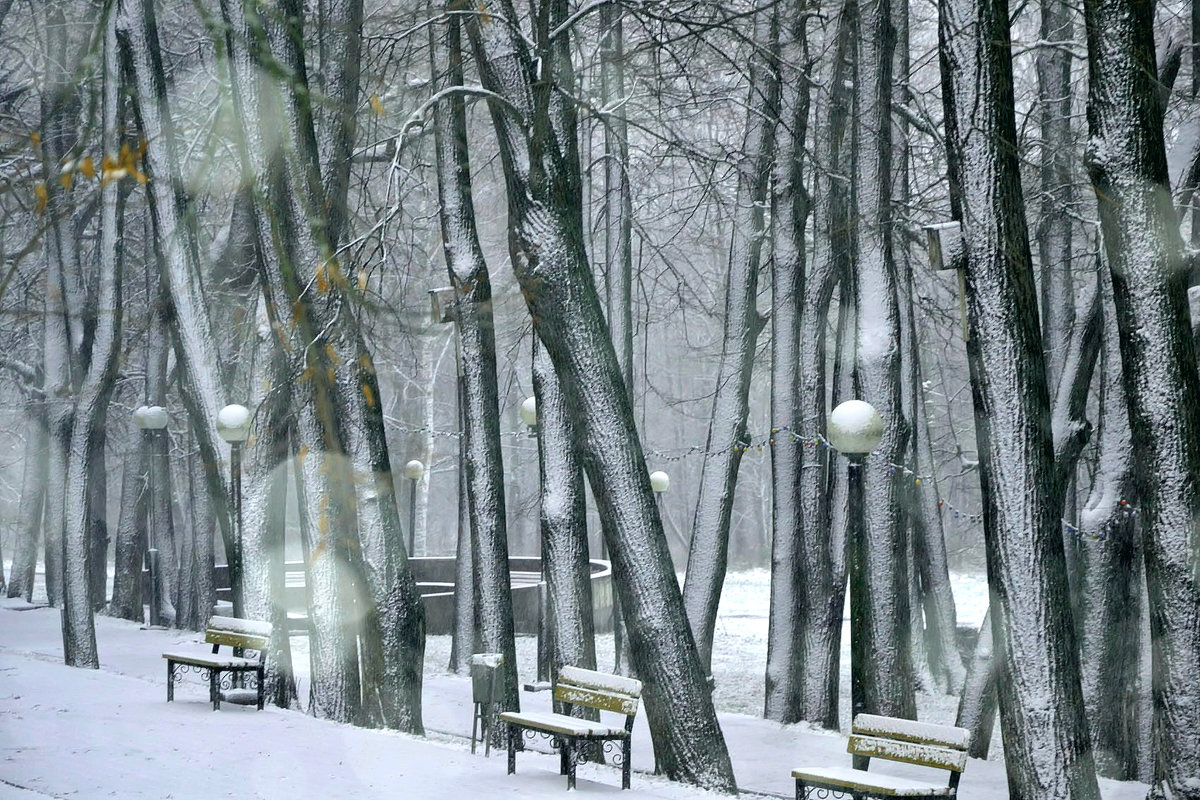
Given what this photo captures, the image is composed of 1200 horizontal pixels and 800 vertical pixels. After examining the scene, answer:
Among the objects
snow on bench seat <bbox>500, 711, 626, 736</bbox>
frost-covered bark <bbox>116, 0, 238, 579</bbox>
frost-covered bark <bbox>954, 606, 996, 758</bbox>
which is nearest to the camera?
snow on bench seat <bbox>500, 711, 626, 736</bbox>

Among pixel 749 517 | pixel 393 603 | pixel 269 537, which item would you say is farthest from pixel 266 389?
pixel 749 517

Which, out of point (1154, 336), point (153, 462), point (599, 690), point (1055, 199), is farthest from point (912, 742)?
point (153, 462)

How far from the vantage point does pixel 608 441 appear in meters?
8.23

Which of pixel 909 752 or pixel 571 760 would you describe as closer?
pixel 909 752

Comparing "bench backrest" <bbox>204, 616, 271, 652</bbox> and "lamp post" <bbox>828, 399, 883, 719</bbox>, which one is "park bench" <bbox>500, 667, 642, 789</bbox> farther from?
"bench backrest" <bbox>204, 616, 271, 652</bbox>

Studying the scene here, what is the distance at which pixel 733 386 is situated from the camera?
13.9 m

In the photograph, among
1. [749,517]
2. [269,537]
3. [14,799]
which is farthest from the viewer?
[749,517]

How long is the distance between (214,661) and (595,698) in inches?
129

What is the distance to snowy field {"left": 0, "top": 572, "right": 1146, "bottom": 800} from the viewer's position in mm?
6996

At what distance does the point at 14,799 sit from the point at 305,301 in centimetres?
502

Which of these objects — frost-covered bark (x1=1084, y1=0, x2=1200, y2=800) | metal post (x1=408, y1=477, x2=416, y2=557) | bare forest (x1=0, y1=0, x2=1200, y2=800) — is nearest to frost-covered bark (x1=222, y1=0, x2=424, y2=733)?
bare forest (x1=0, y1=0, x2=1200, y2=800)

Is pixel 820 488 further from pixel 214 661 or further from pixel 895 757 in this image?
pixel 214 661

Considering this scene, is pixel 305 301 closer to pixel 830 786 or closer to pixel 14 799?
pixel 14 799

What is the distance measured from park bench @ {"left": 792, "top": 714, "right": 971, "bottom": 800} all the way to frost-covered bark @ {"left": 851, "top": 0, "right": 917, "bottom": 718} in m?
3.05
